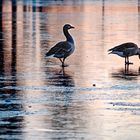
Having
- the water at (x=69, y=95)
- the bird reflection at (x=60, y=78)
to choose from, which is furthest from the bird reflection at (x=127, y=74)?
the bird reflection at (x=60, y=78)

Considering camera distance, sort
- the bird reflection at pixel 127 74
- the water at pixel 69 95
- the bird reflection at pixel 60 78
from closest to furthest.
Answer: the water at pixel 69 95 < the bird reflection at pixel 60 78 < the bird reflection at pixel 127 74

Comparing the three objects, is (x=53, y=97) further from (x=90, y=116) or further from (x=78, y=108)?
(x=90, y=116)

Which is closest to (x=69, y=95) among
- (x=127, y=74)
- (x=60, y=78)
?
(x=60, y=78)

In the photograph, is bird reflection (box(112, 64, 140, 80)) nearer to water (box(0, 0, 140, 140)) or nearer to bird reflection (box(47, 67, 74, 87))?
water (box(0, 0, 140, 140))

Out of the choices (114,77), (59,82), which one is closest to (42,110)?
(59,82)

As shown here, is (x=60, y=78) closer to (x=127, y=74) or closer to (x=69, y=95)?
(x=127, y=74)

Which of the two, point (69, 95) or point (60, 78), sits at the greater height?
point (60, 78)

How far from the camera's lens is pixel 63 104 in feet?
45.0

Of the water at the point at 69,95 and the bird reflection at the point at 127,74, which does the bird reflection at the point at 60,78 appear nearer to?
the water at the point at 69,95

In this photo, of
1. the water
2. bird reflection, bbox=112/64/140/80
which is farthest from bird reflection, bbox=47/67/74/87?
bird reflection, bbox=112/64/140/80

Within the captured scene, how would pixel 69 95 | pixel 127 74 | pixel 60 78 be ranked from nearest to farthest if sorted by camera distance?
pixel 69 95 < pixel 60 78 < pixel 127 74

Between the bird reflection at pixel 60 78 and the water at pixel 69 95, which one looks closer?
the water at pixel 69 95

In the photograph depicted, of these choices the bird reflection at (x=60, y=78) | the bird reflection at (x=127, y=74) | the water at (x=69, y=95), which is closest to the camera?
the water at (x=69, y=95)

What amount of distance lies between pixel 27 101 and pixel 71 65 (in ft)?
22.1
